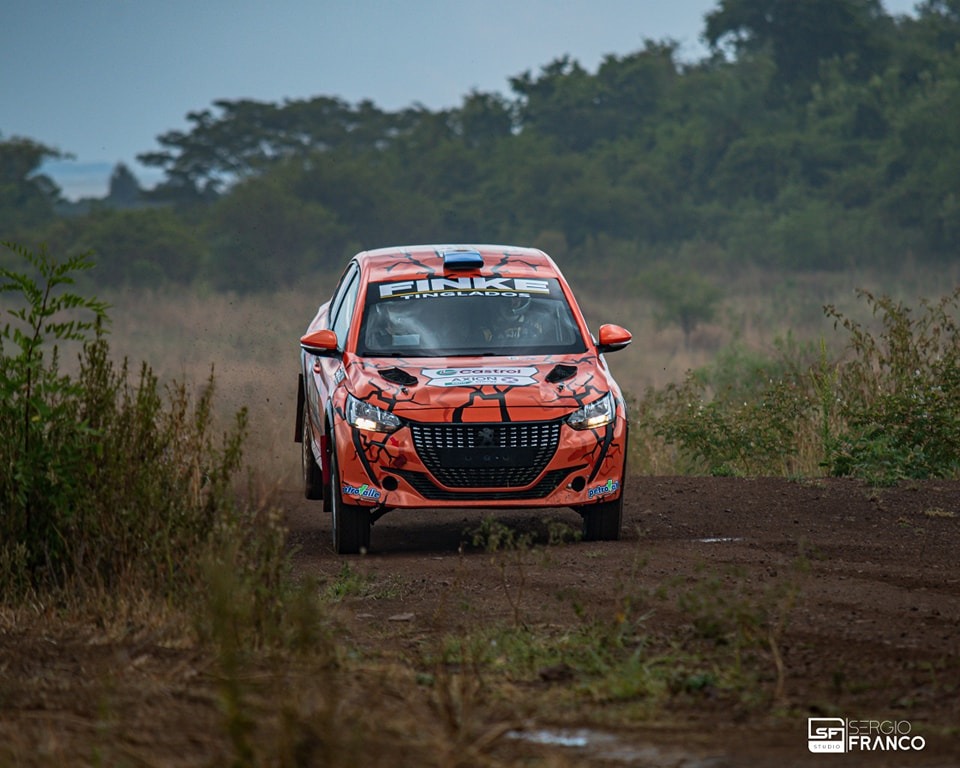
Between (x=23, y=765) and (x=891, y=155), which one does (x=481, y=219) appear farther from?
(x=23, y=765)

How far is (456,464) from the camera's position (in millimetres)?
9422

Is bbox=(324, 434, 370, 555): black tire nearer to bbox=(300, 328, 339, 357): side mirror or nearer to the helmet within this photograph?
bbox=(300, 328, 339, 357): side mirror

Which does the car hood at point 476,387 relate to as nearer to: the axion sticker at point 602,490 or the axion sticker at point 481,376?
the axion sticker at point 481,376

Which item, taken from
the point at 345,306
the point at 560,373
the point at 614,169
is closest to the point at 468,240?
the point at 614,169

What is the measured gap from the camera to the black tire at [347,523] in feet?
31.4

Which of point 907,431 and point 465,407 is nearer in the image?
point 465,407

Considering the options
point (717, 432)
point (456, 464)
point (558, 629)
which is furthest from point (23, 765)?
point (717, 432)

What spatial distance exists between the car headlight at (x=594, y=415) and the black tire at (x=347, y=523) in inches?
54.8

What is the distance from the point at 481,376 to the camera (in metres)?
9.63

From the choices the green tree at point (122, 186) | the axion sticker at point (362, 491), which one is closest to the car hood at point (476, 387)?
the axion sticker at point (362, 491)

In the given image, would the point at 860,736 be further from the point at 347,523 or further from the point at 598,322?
the point at 598,322

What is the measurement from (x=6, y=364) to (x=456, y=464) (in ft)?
9.06

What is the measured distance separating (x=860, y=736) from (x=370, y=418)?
483 centimetres

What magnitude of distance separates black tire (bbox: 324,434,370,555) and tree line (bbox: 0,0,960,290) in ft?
134
